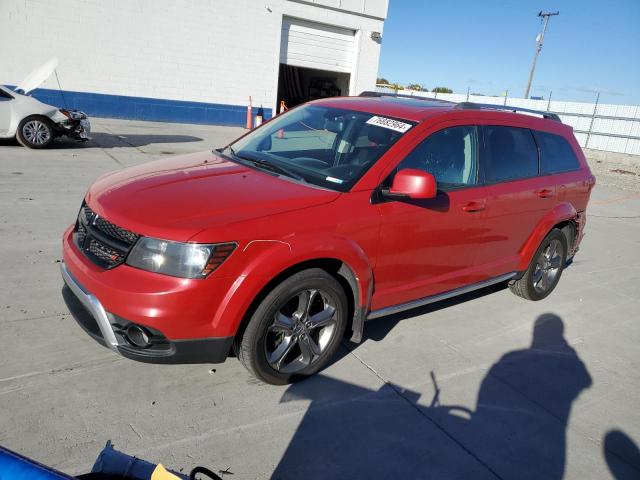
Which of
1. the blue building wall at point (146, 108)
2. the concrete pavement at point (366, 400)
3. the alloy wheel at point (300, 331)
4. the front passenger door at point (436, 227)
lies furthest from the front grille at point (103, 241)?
the blue building wall at point (146, 108)

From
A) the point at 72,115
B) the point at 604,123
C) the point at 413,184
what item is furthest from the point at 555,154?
the point at 604,123

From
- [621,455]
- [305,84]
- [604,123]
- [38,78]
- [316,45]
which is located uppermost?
[316,45]

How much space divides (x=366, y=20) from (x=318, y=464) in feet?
68.3

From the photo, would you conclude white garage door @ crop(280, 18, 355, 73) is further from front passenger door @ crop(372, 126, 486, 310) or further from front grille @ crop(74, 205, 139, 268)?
front grille @ crop(74, 205, 139, 268)

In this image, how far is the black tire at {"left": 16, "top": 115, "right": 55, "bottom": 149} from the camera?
10.1 metres

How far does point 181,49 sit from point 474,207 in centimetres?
1630

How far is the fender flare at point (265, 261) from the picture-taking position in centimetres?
280

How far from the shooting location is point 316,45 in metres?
20.3

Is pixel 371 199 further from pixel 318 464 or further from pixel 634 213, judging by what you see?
pixel 634 213

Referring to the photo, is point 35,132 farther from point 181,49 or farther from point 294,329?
point 294,329

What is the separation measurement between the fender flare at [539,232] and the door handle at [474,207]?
3.31 feet

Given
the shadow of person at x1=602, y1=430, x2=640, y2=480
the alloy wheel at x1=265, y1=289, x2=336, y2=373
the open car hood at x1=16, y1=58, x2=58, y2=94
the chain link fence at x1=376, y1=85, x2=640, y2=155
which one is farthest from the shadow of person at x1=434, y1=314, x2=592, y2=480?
the chain link fence at x1=376, y1=85, x2=640, y2=155

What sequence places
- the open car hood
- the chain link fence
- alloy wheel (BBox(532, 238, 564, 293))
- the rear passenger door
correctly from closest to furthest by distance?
the rear passenger door, alloy wheel (BBox(532, 238, 564, 293)), the open car hood, the chain link fence

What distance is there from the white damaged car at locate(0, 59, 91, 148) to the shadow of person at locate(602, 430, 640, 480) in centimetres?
1076
